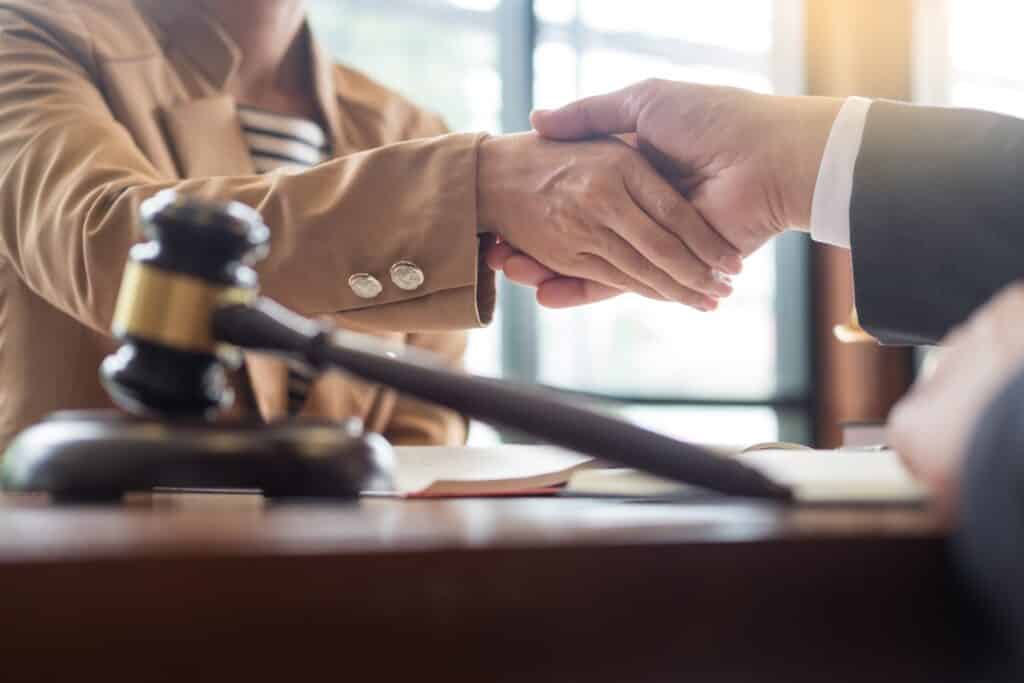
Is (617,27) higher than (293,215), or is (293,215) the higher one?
(617,27)

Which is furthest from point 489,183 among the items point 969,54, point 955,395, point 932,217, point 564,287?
point 969,54

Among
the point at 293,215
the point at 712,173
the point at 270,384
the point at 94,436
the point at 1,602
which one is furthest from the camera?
the point at 270,384

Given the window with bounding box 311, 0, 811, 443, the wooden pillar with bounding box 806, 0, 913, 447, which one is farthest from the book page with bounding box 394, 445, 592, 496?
the wooden pillar with bounding box 806, 0, 913, 447

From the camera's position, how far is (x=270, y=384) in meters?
1.15

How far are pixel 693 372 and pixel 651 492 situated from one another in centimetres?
340

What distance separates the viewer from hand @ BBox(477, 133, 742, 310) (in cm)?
84

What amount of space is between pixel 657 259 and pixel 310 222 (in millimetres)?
312

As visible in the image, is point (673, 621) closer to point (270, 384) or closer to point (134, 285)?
point (134, 285)

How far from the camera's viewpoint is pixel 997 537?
20 centimetres

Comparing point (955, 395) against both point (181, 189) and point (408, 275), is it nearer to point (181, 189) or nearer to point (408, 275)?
point (408, 275)

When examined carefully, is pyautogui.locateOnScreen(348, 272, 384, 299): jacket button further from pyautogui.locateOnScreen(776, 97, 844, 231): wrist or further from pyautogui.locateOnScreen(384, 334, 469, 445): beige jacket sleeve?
pyautogui.locateOnScreen(384, 334, 469, 445): beige jacket sleeve

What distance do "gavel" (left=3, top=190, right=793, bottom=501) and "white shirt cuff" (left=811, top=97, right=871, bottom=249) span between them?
49 centimetres

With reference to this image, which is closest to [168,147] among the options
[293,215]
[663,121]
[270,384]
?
[270,384]

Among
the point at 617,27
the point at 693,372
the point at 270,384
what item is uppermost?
the point at 617,27
